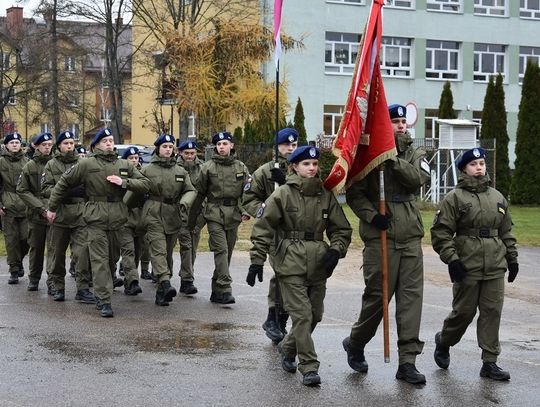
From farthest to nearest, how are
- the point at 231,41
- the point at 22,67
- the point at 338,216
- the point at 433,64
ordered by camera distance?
1. the point at 433,64
2. the point at 22,67
3. the point at 231,41
4. the point at 338,216

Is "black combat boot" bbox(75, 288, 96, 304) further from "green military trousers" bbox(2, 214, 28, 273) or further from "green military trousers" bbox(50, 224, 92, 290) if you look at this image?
"green military trousers" bbox(2, 214, 28, 273)

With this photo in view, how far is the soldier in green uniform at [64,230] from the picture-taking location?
12.3 metres

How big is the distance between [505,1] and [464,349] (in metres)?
46.0

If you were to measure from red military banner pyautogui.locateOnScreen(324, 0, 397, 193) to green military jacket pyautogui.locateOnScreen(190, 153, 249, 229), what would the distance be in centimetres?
410

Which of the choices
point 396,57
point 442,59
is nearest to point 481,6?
point 442,59

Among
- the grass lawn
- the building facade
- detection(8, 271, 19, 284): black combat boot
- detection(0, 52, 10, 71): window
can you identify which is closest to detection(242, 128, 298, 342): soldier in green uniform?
detection(8, 271, 19, 284): black combat boot

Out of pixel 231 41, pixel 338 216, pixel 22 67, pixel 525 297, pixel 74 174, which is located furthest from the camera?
pixel 22 67

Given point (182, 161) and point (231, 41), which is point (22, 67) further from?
point (182, 161)

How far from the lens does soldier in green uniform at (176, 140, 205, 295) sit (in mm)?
13367

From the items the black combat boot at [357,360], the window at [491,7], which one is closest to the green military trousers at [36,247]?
the black combat boot at [357,360]

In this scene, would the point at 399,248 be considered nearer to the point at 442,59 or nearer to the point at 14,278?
the point at 14,278

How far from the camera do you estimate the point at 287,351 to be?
336 inches

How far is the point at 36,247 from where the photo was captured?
1395cm

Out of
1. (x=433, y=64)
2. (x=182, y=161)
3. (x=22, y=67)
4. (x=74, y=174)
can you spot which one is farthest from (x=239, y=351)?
(x=433, y=64)
